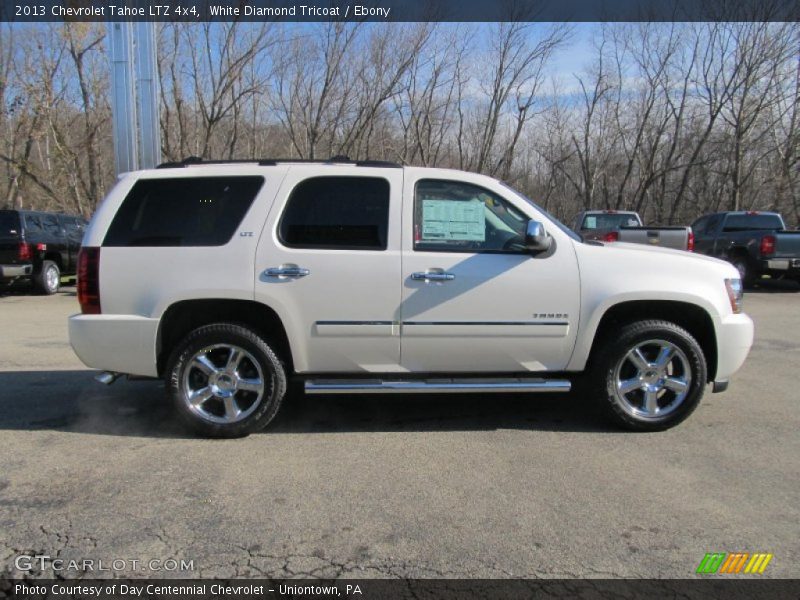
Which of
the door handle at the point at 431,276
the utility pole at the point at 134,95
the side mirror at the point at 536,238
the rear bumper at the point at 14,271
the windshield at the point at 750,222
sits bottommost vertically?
the rear bumper at the point at 14,271

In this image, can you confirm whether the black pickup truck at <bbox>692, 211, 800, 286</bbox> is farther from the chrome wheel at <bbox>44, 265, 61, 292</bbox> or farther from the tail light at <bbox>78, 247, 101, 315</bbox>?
the chrome wheel at <bbox>44, 265, 61, 292</bbox>

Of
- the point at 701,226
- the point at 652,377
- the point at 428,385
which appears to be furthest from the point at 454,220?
the point at 701,226

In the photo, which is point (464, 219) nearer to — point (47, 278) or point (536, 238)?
point (536, 238)

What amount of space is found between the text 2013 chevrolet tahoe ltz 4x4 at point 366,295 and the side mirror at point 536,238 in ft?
0.09

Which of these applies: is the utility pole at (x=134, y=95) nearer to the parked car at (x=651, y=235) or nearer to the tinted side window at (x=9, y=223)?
the tinted side window at (x=9, y=223)

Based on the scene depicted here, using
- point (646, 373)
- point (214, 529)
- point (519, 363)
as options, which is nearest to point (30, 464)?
point (214, 529)

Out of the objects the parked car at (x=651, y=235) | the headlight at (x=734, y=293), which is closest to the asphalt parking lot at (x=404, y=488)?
the headlight at (x=734, y=293)

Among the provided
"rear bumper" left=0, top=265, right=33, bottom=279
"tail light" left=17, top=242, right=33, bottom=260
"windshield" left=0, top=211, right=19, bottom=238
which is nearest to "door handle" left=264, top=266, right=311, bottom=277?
"rear bumper" left=0, top=265, right=33, bottom=279

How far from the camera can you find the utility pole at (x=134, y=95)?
402 inches

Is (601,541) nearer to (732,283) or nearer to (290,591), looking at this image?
(290,591)

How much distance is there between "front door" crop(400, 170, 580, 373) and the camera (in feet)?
14.3

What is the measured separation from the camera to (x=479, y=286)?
14.3 feet

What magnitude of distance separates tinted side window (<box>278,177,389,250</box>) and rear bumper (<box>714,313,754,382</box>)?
2.64 m

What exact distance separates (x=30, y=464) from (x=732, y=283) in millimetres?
5211
